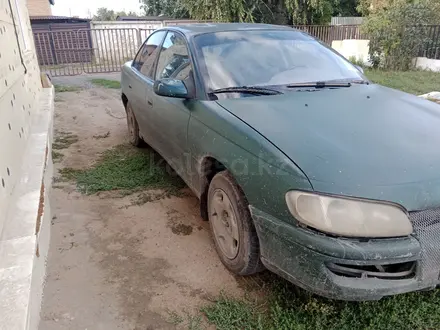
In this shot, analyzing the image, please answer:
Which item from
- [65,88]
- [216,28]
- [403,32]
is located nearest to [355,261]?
[216,28]

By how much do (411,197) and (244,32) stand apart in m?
2.23

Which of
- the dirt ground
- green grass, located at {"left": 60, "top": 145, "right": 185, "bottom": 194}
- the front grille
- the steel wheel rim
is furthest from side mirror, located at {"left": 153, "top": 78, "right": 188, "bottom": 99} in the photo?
the front grille

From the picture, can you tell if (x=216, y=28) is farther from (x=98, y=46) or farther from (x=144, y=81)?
(x=98, y=46)

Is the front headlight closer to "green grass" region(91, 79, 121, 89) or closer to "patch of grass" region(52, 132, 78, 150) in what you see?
"patch of grass" region(52, 132, 78, 150)

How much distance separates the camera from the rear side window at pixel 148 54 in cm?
412

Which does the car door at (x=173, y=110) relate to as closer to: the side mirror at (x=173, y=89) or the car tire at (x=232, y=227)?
the side mirror at (x=173, y=89)

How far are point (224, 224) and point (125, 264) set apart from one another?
820mm

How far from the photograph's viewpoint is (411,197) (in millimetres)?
1771

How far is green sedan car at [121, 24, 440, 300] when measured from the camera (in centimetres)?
178

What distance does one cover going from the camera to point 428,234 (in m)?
1.79

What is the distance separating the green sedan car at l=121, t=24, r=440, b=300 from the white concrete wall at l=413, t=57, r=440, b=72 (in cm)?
982

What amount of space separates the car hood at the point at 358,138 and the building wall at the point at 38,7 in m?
27.9

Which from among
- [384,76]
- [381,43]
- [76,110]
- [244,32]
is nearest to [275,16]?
[381,43]

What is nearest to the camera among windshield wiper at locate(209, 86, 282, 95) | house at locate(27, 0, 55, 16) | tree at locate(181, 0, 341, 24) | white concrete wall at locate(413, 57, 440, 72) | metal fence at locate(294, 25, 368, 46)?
windshield wiper at locate(209, 86, 282, 95)
